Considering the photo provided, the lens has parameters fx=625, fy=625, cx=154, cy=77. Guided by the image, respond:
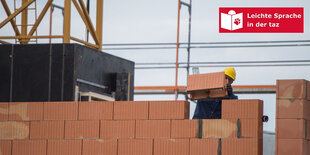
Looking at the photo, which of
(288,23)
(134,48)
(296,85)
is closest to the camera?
(296,85)

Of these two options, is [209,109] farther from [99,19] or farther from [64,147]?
[99,19]

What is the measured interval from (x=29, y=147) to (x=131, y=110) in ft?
4.67

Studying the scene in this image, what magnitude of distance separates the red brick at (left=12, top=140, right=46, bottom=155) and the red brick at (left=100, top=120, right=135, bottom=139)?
2.63 feet

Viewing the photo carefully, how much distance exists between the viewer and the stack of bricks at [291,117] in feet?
22.7

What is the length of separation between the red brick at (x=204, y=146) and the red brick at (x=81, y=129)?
125cm

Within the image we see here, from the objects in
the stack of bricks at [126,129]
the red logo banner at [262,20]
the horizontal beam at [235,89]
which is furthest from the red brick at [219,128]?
the red logo banner at [262,20]

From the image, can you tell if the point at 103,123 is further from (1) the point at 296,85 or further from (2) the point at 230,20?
(2) the point at 230,20

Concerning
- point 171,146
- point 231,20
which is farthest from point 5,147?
point 231,20

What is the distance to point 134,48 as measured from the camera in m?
21.0

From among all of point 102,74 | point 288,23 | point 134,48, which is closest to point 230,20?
point 288,23

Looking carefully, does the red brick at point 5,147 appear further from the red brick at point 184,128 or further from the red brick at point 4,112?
the red brick at point 184,128

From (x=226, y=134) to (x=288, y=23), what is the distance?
12415mm

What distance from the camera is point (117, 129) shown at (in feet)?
25.0

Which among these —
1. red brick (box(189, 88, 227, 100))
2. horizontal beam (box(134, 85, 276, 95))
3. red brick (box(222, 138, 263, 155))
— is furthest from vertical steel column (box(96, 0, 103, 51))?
horizontal beam (box(134, 85, 276, 95))
